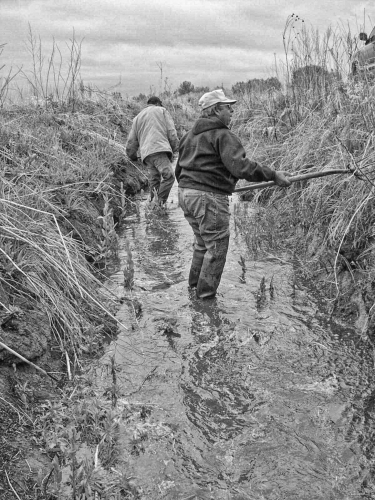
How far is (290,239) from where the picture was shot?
Answer: 666cm

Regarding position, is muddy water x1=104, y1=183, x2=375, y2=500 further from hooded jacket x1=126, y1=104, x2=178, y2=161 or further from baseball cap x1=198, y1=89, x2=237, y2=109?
hooded jacket x1=126, y1=104, x2=178, y2=161

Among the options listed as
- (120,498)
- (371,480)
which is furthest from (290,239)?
(120,498)

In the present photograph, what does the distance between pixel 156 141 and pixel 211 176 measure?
362cm

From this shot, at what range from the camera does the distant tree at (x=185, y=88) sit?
26003 millimetres

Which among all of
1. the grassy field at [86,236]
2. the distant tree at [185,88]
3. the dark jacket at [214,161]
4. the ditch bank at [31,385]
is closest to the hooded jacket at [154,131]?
the grassy field at [86,236]

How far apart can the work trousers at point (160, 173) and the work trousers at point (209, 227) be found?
132 inches

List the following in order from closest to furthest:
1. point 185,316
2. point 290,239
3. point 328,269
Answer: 1. point 185,316
2. point 328,269
3. point 290,239

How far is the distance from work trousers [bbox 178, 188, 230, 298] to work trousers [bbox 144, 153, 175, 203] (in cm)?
336

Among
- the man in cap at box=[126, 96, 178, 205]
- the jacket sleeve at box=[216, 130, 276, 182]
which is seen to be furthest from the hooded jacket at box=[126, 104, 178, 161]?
the jacket sleeve at box=[216, 130, 276, 182]

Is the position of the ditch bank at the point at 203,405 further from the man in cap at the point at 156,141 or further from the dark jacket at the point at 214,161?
the man in cap at the point at 156,141

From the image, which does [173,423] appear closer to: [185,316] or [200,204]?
[185,316]

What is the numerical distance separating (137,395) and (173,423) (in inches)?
15.7

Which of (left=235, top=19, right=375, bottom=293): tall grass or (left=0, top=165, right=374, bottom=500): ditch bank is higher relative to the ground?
(left=235, top=19, right=375, bottom=293): tall grass

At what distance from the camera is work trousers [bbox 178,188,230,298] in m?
5.03
